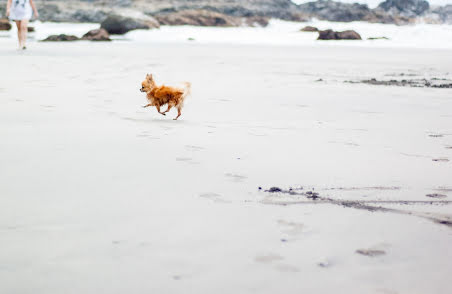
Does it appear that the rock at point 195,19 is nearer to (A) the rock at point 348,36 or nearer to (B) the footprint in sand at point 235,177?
(A) the rock at point 348,36

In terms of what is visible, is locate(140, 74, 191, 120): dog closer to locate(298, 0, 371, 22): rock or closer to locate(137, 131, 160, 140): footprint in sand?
locate(137, 131, 160, 140): footprint in sand

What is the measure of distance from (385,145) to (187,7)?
61490mm

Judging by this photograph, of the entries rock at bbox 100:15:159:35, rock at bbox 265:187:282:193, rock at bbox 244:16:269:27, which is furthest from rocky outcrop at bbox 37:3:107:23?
rock at bbox 265:187:282:193

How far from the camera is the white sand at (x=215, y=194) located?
2.11 metres

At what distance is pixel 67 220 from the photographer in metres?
2.58

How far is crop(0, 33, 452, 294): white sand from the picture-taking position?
2109mm

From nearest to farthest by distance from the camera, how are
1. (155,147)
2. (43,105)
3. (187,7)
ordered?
(155,147)
(43,105)
(187,7)

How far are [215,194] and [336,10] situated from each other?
207 ft

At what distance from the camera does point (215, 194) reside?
3.04 meters

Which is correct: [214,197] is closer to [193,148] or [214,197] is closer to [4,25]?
[193,148]

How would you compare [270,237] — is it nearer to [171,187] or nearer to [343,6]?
[171,187]

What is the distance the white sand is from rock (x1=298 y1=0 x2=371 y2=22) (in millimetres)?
57008

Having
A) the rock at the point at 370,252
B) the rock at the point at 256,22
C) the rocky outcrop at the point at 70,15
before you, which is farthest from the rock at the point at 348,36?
the rock at the point at 370,252

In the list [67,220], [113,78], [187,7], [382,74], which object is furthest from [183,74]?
[187,7]
